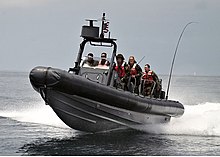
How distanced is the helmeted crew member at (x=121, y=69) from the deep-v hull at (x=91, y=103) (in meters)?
0.77

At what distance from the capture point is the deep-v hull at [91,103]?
1074 cm

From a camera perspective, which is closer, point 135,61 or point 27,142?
point 27,142

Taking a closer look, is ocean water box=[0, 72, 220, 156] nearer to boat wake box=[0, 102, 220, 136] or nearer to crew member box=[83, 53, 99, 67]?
boat wake box=[0, 102, 220, 136]

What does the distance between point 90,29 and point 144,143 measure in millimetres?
3060

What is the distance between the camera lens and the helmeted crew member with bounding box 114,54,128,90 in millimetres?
13000

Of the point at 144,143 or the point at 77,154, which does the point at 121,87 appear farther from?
the point at 77,154

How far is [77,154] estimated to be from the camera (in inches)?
409

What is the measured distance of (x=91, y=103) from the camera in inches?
465

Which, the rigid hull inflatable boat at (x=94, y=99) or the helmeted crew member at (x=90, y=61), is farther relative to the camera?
the helmeted crew member at (x=90, y=61)

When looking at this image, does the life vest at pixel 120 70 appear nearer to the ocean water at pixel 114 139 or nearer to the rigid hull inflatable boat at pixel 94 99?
the rigid hull inflatable boat at pixel 94 99

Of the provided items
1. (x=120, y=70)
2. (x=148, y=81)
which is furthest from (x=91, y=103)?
(x=148, y=81)

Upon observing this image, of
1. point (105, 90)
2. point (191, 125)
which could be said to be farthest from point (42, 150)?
point (191, 125)

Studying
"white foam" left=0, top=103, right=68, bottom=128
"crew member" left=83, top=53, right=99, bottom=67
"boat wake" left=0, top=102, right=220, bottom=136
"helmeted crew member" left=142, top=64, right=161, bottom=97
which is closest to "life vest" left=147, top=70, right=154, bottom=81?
"helmeted crew member" left=142, top=64, right=161, bottom=97

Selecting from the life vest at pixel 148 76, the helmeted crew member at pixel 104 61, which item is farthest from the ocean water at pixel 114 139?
the helmeted crew member at pixel 104 61
